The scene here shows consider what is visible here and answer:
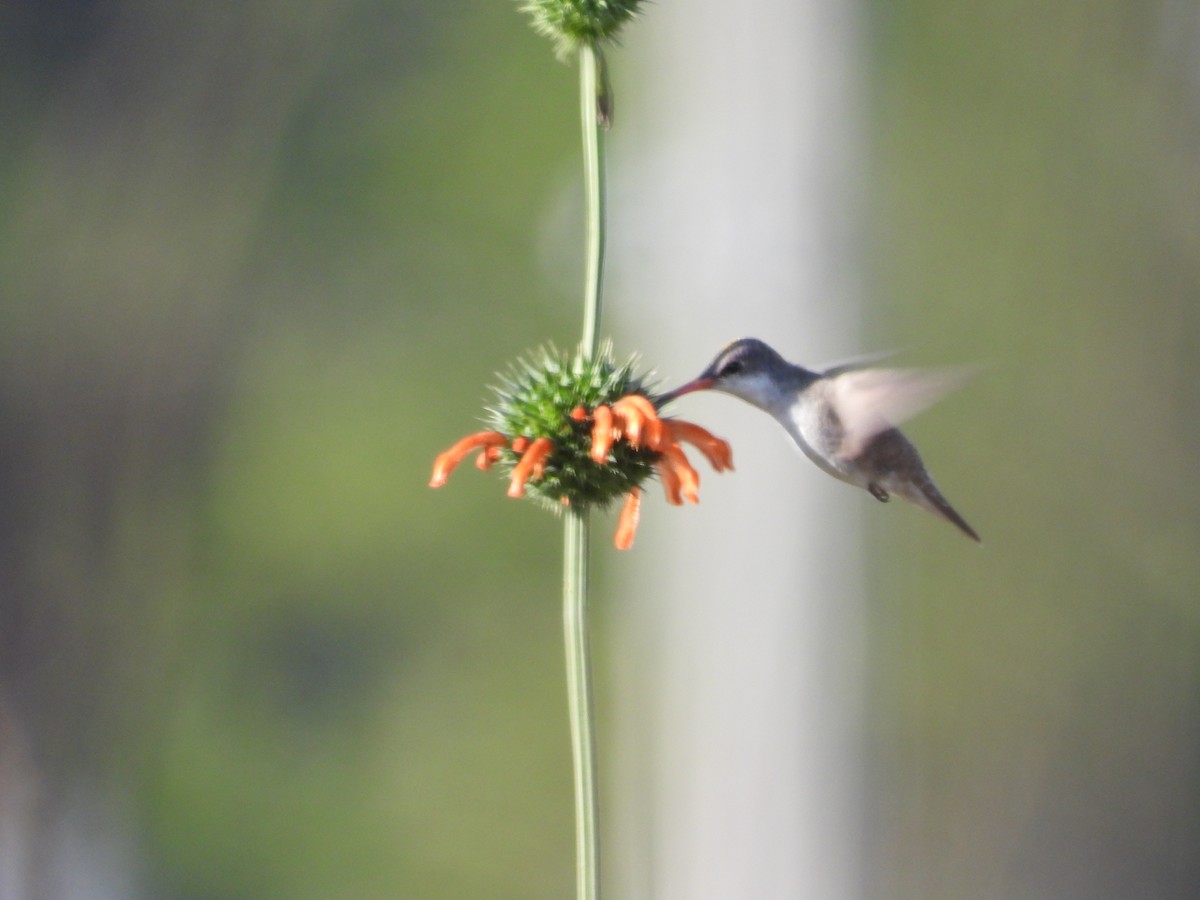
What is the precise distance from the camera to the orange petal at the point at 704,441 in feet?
2.27

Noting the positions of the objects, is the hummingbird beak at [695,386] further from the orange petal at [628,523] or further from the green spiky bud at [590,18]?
the green spiky bud at [590,18]

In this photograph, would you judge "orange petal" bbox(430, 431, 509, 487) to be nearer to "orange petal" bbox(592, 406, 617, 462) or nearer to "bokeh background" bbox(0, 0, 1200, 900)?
"orange petal" bbox(592, 406, 617, 462)

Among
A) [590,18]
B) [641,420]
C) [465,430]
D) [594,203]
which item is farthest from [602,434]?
[465,430]

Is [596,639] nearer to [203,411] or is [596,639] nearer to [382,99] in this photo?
[203,411]

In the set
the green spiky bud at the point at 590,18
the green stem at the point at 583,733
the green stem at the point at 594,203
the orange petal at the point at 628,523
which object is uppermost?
the green spiky bud at the point at 590,18

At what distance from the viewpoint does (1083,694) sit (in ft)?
7.11

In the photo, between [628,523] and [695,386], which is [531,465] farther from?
[695,386]

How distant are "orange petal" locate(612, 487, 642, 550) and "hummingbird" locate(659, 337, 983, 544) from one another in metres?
0.12

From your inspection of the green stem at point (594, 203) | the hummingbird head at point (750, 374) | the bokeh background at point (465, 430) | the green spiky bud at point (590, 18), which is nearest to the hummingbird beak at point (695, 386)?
the hummingbird head at point (750, 374)

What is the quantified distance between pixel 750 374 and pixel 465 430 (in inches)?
63.1

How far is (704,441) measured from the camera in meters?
0.70

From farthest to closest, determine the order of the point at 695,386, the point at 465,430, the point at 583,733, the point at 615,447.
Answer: the point at 465,430, the point at 695,386, the point at 615,447, the point at 583,733

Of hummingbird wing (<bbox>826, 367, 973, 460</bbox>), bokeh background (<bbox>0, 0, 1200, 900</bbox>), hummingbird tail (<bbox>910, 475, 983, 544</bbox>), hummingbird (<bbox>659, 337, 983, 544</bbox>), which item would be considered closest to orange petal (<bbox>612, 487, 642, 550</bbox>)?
hummingbird (<bbox>659, 337, 983, 544</bbox>)

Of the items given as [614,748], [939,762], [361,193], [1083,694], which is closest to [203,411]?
[361,193]
